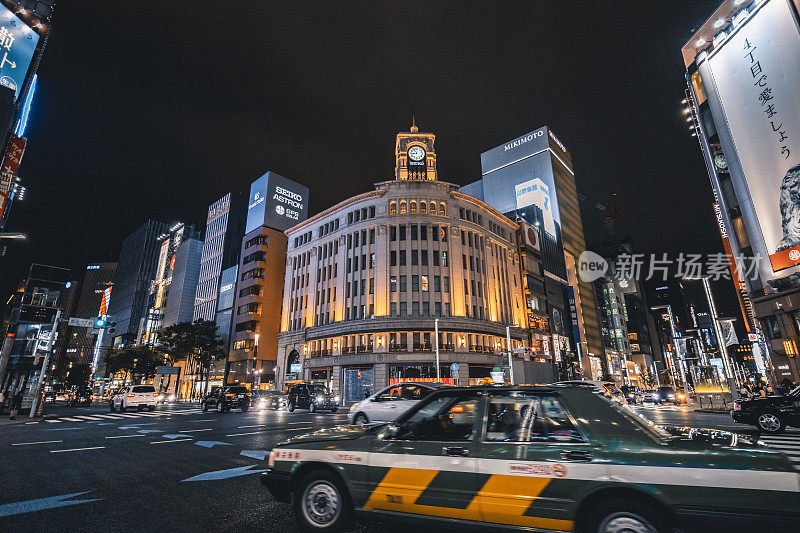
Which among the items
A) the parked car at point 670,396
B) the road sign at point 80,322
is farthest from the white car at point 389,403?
the parked car at point 670,396

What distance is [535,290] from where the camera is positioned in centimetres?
6638

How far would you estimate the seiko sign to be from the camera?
11425 cm

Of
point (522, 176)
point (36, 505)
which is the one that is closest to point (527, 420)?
point (36, 505)

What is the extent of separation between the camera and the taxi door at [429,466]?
3.59 meters

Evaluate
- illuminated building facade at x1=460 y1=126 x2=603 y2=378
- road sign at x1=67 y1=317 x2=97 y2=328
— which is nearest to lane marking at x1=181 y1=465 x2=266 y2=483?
road sign at x1=67 y1=317 x2=97 y2=328

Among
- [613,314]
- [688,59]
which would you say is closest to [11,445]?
[688,59]

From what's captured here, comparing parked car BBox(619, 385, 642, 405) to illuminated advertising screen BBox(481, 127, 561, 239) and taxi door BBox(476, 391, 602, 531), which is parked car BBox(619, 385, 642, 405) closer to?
taxi door BBox(476, 391, 602, 531)

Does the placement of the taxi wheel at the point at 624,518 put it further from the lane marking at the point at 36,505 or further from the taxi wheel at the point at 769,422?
the taxi wheel at the point at 769,422

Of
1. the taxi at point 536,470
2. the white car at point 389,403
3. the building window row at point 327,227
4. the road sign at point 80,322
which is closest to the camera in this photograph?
the taxi at point 536,470

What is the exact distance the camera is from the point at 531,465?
3398 millimetres

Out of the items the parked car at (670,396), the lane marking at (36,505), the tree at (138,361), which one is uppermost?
the tree at (138,361)

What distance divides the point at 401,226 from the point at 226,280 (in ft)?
157

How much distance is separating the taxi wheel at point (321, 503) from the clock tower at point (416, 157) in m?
57.0

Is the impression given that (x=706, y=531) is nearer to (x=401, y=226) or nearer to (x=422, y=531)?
(x=422, y=531)
